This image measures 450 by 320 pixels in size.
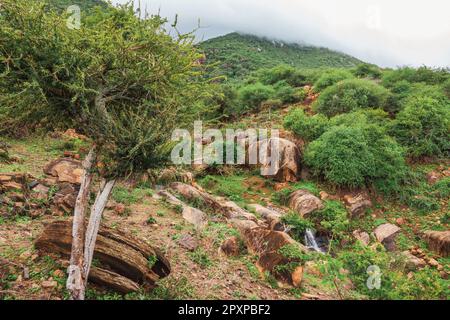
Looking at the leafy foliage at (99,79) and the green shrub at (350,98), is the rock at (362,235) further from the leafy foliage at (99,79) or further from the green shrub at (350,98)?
the green shrub at (350,98)

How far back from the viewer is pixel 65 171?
9352 millimetres

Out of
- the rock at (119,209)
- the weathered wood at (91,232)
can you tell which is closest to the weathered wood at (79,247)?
the weathered wood at (91,232)

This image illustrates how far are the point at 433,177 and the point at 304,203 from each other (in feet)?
23.0

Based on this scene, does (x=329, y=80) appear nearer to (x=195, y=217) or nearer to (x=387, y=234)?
(x=387, y=234)

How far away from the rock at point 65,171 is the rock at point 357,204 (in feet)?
32.6

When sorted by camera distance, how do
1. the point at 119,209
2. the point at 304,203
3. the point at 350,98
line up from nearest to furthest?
the point at 119,209 → the point at 304,203 → the point at 350,98

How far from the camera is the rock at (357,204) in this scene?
1258cm

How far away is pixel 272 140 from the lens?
15.2 metres

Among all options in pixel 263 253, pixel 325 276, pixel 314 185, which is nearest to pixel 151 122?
pixel 263 253

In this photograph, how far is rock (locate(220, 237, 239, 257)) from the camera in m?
7.47

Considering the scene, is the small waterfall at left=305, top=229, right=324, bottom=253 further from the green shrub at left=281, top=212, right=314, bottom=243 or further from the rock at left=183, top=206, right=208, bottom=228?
the rock at left=183, top=206, right=208, bottom=228

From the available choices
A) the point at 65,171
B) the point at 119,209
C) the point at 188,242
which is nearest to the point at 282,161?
the point at 188,242

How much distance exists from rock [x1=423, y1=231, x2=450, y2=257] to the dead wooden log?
30.4ft

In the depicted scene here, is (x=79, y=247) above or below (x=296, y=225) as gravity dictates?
above
